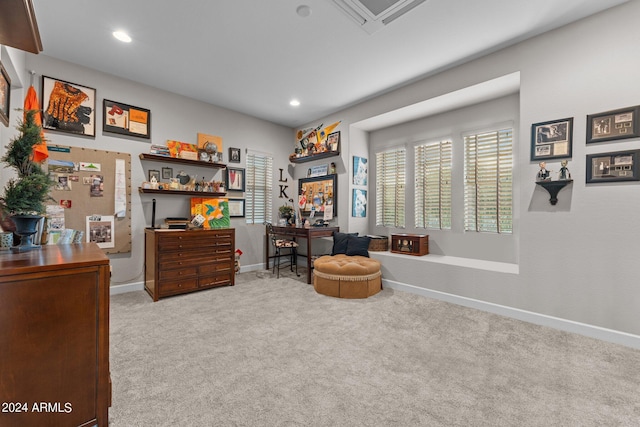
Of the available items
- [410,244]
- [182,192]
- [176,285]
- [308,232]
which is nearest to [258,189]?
[182,192]

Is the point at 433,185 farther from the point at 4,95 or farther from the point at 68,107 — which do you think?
the point at 68,107

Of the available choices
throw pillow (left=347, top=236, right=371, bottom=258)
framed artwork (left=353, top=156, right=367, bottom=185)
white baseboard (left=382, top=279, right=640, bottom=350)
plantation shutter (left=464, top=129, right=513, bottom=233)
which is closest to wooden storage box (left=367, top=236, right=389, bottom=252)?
throw pillow (left=347, top=236, right=371, bottom=258)

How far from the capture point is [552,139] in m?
2.59

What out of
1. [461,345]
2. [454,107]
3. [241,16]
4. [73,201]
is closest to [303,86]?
[241,16]

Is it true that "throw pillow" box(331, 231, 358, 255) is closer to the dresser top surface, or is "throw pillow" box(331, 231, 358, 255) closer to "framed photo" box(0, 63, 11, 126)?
the dresser top surface

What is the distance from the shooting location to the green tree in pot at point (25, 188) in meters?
1.46

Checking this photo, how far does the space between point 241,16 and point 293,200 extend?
347 centimetres

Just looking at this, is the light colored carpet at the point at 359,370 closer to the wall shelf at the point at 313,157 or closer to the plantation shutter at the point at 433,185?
the plantation shutter at the point at 433,185

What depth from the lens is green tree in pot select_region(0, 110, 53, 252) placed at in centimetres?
146

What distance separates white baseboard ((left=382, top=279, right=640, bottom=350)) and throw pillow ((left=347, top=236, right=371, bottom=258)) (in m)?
0.86

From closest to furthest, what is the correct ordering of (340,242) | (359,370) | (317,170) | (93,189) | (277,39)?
(359,370) < (277,39) < (93,189) < (340,242) < (317,170)

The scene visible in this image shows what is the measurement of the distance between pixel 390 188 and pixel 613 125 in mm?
2616

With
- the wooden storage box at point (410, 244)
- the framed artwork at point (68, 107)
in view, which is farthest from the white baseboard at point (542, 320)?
the framed artwork at point (68, 107)

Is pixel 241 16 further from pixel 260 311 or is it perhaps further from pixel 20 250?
pixel 260 311
